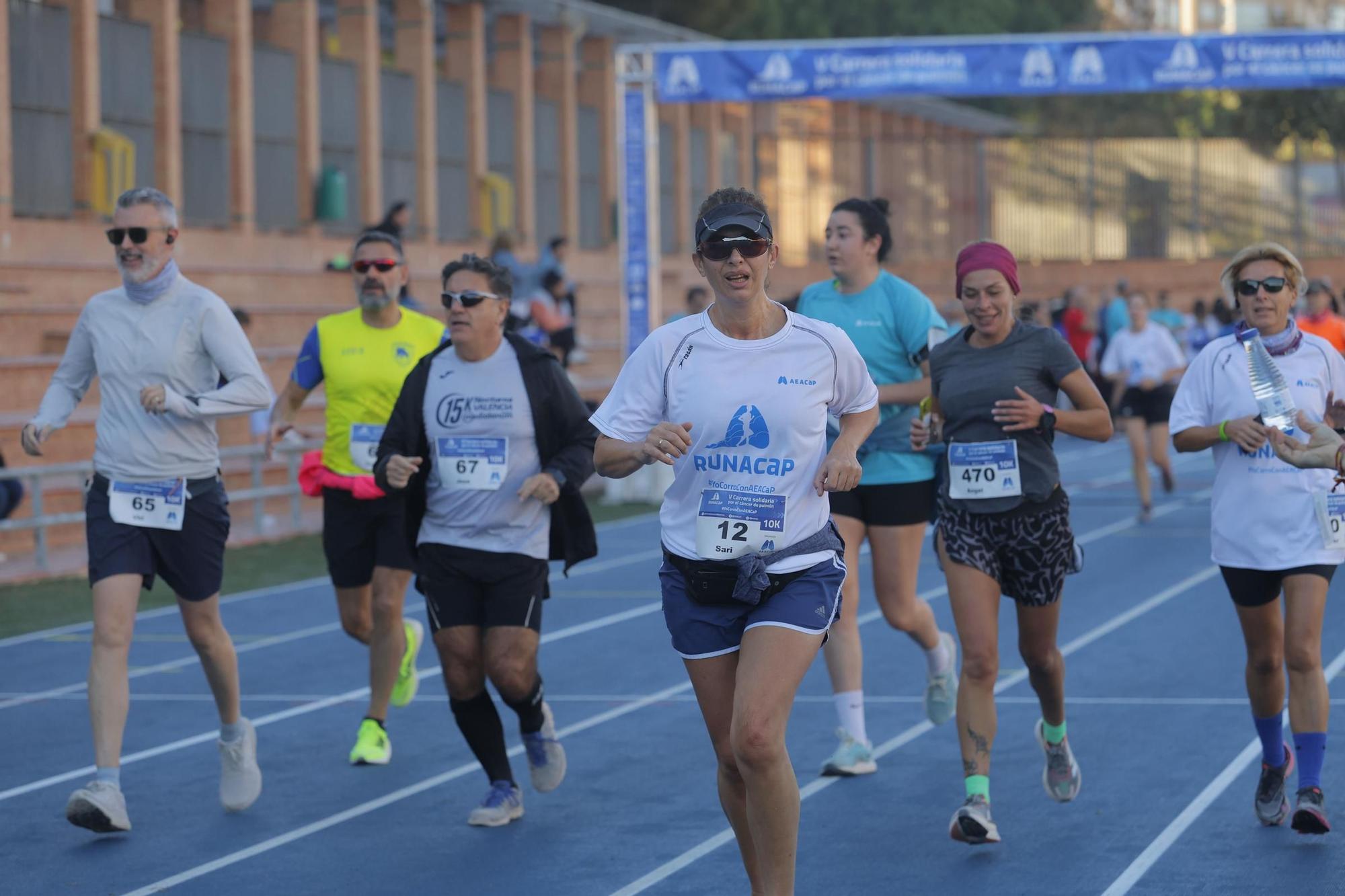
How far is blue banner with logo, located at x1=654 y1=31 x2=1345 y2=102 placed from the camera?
21188 mm

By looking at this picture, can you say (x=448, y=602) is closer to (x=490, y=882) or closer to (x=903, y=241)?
(x=490, y=882)

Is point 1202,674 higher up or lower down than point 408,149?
lower down

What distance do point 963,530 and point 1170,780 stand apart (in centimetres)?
163

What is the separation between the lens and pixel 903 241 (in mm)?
45438

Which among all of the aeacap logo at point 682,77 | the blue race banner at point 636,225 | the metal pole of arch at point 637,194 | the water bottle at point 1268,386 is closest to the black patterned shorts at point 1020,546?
the water bottle at point 1268,386

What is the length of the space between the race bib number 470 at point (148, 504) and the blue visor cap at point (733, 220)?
2.80 m

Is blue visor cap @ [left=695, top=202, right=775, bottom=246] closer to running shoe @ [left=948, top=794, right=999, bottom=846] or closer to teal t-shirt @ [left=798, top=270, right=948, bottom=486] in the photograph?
running shoe @ [left=948, top=794, right=999, bottom=846]

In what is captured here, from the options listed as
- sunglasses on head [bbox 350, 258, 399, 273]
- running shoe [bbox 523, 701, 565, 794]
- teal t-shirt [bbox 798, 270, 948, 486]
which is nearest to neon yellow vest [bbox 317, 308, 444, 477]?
sunglasses on head [bbox 350, 258, 399, 273]

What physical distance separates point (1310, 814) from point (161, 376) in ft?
14.4

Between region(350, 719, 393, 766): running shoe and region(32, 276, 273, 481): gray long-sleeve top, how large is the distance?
5.06ft

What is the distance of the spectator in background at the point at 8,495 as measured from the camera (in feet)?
43.6

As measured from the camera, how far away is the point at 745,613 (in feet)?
18.9

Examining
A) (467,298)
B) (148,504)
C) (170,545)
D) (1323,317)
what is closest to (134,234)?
(148,504)

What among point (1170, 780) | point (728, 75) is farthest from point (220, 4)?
point (1170, 780)
